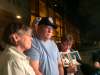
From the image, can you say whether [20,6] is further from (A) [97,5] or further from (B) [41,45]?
(A) [97,5]

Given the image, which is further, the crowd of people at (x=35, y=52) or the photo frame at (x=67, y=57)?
the photo frame at (x=67, y=57)

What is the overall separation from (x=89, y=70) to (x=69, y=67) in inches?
41.9

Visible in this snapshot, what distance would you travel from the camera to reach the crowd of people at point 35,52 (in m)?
1.93

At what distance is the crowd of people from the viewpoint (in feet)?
6.34

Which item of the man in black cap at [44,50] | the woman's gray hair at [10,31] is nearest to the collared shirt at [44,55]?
the man in black cap at [44,50]

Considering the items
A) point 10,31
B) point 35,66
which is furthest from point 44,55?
point 10,31

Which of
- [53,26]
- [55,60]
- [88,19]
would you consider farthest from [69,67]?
[88,19]

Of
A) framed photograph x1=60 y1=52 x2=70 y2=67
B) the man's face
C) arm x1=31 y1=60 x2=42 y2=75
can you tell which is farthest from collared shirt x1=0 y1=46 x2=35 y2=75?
framed photograph x1=60 y1=52 x2=70 y2=67

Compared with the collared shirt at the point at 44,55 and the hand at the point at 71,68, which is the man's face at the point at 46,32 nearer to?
the collared shirt at the point at 44,55

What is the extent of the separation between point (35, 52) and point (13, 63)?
601 millimetres

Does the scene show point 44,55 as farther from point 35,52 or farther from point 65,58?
point 65,58

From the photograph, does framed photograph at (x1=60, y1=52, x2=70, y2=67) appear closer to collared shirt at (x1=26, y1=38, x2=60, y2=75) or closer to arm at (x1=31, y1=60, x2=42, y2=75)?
collared shirt at (x1=26, y1=38, x2=60, y2=75)

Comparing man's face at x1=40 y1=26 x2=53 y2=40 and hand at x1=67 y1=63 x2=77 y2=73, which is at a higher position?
man's face at x1=40 y1=26 x2=53 y2=40

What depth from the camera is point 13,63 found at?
191 cm
